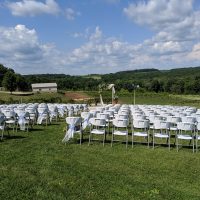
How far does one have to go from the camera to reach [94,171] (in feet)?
28.3

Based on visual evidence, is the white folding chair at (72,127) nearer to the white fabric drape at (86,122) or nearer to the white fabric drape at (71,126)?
the white fabric drape at (71,126)

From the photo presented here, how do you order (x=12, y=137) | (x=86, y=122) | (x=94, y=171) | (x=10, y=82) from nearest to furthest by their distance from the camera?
(x=94, y=171)
(x=12, y=137)
(x=86, y=122)
(x=10, y=82)

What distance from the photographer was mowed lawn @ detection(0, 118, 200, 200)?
22.6 ft

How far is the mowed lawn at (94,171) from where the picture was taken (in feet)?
22.6

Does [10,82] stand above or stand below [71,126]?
above

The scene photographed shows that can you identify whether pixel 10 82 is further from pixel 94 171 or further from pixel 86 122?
pixel 94 171

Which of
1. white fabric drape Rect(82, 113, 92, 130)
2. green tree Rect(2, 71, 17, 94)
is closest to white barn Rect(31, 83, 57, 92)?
green tree Rect(2, 71, 17, 94)

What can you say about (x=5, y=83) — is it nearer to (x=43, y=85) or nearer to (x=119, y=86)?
(x=43, y=85)

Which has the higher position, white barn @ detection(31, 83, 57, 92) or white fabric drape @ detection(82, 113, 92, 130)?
white fabric drape @ detection(82, 113, 92, 130)

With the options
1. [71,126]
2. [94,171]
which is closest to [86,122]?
[71,126]

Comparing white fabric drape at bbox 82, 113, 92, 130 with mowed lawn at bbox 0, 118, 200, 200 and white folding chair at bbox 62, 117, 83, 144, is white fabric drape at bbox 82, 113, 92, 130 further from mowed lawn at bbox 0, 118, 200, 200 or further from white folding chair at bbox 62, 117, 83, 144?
mowed lawn at bbox 0, 118, 200, 200

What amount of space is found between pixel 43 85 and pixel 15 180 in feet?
348

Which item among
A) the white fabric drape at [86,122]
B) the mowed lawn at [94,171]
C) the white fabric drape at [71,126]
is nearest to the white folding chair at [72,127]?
the white fabric drape at [71,126]

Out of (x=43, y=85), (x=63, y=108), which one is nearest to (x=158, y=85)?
(x=43, y=85)
